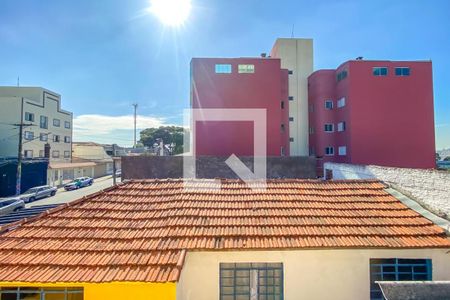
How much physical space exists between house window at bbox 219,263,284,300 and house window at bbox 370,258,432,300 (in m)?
2.29

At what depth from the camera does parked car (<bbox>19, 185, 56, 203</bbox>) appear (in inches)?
967

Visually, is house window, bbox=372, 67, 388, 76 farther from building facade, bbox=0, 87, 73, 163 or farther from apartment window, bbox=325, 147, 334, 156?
building facade, bbox=0, 87, 73, 163

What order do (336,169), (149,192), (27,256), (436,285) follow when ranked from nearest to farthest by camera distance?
(436,285) → (27,256) → (149,192) → (336,169)

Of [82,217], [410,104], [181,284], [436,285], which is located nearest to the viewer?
[436,285]

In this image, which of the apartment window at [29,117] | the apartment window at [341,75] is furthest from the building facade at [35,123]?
the apartment window at [341,75]

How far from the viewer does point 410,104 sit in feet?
83.4

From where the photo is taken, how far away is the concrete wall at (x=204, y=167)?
21.8 meters

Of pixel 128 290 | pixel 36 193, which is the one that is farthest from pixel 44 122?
pixel 128 290

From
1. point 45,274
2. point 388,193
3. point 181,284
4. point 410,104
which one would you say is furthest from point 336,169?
point 45,274

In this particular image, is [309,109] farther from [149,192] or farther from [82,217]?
[82,217]

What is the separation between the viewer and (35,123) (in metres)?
35.8

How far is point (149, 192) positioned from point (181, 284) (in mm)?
3588

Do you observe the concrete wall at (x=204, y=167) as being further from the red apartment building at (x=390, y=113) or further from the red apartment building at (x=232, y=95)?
the red apartment building at (x=390, y=113)

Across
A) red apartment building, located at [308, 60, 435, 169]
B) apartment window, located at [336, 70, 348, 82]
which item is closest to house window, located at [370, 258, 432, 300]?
red apartment building, located at [308, 60, 435, 169]
